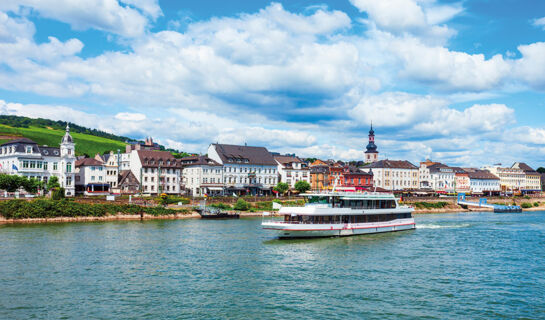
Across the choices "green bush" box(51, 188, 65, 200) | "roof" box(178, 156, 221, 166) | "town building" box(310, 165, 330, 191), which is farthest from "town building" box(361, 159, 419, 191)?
"green bush" box(51, 188, 65, 200)

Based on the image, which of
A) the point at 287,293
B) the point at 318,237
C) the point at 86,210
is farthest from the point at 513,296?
the point at 86,210

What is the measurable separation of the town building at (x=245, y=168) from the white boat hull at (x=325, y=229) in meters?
63.2

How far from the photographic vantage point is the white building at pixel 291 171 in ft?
450

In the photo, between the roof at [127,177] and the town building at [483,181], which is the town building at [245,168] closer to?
the roof at [127,177]

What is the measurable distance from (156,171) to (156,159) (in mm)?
3355

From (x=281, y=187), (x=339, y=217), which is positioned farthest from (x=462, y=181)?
(x=339, y=217)

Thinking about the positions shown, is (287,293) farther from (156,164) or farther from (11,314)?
(156,164)

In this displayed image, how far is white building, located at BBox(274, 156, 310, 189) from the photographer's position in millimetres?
137125

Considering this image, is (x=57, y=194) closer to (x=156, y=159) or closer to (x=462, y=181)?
Answer: (x=156, y=159)

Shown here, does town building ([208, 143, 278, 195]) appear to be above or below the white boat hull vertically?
above

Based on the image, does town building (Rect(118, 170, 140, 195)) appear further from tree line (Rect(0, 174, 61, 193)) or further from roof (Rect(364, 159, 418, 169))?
roof (Rect(364, 159, 418, 169))

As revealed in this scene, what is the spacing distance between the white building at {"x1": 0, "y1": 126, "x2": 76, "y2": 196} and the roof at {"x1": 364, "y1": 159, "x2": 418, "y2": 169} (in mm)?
101766

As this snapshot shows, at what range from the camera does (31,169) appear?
9388 centimetres

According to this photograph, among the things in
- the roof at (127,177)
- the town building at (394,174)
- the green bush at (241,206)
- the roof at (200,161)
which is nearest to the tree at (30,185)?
the roof at (127,177)
